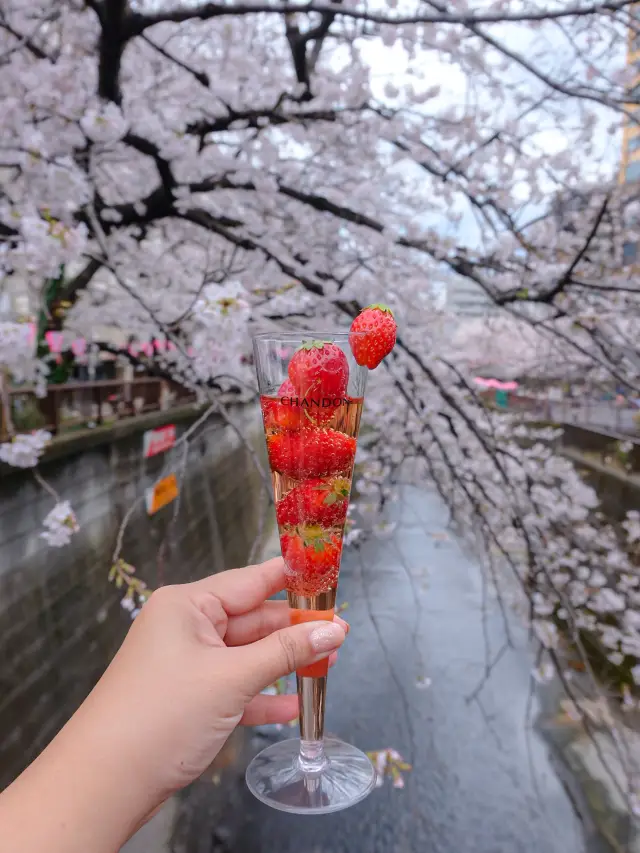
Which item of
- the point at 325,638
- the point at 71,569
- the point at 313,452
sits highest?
the point at 313,452

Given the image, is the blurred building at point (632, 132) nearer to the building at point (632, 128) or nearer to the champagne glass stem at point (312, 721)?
the building at point (632, 128)

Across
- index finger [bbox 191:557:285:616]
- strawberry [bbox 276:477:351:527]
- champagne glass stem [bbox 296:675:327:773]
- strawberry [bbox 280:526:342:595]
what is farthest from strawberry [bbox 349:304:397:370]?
champagne glass stem [bbox 296:675:327:773]

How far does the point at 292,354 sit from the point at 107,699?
672mm

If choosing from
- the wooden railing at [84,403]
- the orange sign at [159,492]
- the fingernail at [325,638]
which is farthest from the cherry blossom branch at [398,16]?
the orange sign at [159,492]

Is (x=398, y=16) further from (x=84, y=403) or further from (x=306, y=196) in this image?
(x=84, y=403)

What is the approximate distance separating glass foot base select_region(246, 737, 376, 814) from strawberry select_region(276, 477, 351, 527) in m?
0.55

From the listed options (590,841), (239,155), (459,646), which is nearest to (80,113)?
(239,155)

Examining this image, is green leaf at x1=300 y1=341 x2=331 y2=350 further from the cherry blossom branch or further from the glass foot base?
the cherry blossom branch

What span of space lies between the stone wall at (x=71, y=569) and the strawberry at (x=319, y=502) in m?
1.28

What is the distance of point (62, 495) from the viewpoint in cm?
504

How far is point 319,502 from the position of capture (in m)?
1.19

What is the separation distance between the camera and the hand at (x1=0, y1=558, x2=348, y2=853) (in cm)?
83

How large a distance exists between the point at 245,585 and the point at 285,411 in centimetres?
39

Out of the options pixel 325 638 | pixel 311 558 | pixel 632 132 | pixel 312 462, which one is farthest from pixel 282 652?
pixel 632 132
